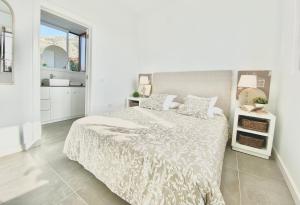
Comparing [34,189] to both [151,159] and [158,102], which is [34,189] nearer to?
[151,159]

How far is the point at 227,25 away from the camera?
2732 mm

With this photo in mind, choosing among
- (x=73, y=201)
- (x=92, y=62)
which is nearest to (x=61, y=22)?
(x=92, y=62)

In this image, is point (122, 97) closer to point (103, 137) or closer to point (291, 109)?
point (103, 137)

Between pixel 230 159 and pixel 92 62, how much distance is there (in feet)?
9.60

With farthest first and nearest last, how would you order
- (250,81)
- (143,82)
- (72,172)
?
(143,82), (250,81), (72,172)

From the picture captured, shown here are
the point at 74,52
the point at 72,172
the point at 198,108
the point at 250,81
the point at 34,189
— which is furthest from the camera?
the point at 74,52

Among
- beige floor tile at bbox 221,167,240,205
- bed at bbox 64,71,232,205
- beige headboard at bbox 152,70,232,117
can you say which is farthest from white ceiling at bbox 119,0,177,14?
beige floor tile at bbox 221,167,240,205

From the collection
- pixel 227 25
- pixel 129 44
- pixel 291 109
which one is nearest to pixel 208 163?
pixel 291 109

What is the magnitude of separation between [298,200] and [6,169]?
2935 mm

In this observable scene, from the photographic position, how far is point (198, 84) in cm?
302

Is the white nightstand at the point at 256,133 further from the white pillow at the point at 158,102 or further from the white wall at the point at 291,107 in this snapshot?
the white pillow at the point at 158,102

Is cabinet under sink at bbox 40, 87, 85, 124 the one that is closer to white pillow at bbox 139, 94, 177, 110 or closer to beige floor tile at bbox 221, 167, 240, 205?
white pillow at bbox 139, 94, 177, 110

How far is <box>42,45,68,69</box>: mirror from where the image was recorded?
12.4 feet

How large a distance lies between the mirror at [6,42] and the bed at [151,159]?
3.82 feet
